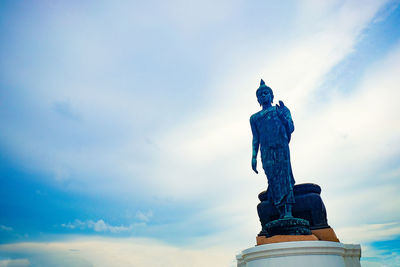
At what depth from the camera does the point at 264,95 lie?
8.52 metres

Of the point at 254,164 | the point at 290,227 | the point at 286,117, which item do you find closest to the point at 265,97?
the point at 286,117

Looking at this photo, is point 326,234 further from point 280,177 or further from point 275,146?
point 275,146

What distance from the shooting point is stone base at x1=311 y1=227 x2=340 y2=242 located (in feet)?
22.5

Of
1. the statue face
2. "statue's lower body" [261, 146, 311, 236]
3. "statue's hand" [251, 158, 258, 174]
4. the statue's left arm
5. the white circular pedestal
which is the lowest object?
the white circular pedestal

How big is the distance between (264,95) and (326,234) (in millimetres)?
4400

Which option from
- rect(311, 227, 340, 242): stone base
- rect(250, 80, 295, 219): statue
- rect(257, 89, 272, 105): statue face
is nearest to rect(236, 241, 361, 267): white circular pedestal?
rect(311, 227, 340, 242): stone base

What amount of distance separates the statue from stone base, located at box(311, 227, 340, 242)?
960mm

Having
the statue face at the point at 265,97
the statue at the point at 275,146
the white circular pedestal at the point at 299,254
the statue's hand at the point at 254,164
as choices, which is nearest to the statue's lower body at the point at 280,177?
the statue at the point at 275,146

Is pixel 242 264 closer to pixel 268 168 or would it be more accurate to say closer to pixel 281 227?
pixel 281 227

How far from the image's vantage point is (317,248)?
558cm

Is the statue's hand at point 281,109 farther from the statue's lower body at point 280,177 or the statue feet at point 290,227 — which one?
the statue feet at point 290,227

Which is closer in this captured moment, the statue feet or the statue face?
the statue feet

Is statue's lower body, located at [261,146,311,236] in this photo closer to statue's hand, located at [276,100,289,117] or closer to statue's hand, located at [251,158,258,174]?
statue's hand, located at [251,158,258,174]

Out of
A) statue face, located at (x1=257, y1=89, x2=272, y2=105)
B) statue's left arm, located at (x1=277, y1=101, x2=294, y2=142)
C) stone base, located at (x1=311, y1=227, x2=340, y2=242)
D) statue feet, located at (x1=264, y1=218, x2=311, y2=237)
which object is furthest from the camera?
statue face, located at (x1=257, y1=89, x2=272, y2=105)
